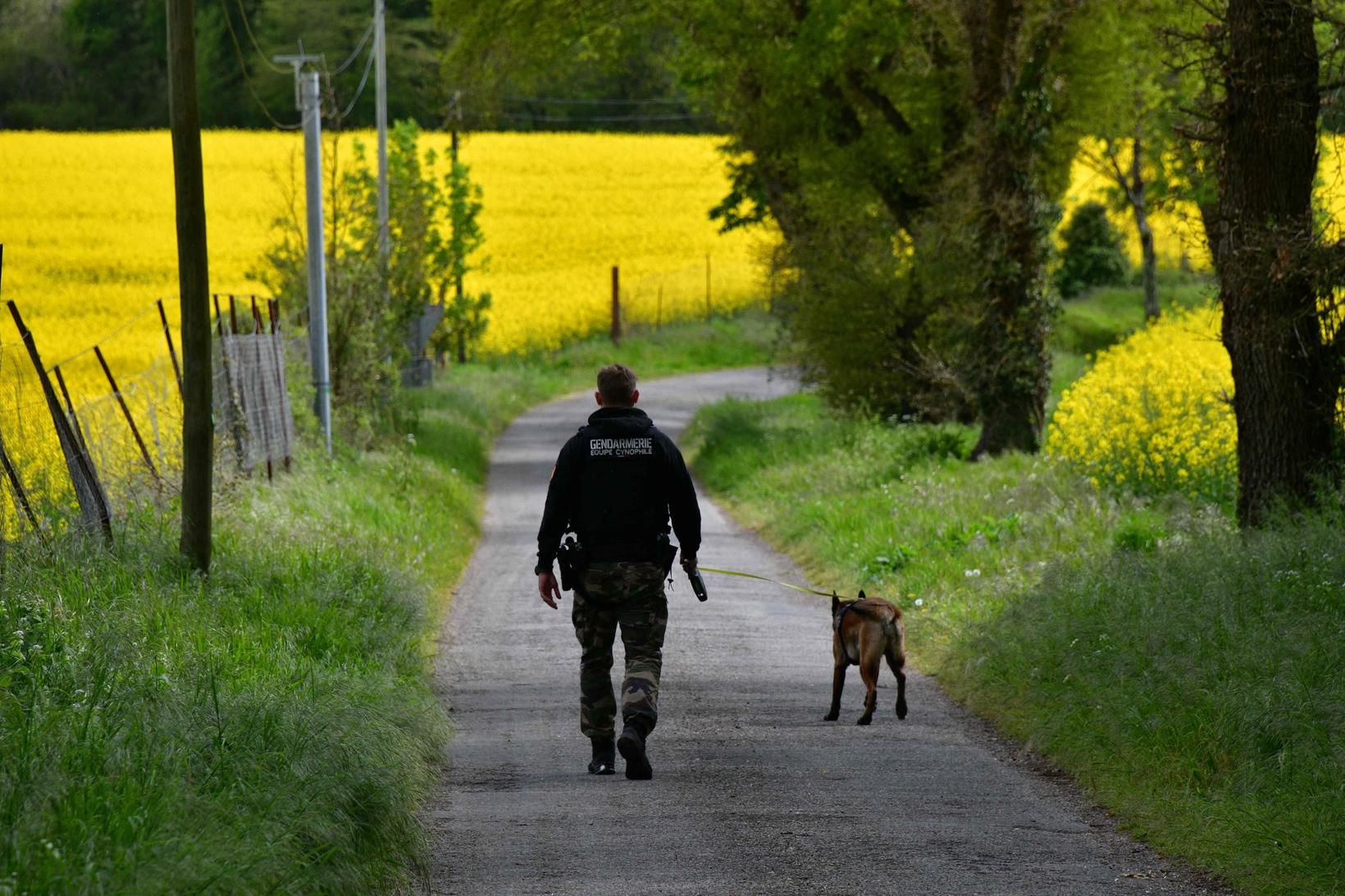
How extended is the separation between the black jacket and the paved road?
1.15 m

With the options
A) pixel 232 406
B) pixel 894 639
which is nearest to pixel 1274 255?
pixel 894 639

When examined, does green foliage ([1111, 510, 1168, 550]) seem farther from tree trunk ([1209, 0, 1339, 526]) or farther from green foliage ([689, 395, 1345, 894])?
tree trunk ([1209, 0, 1339, 526])

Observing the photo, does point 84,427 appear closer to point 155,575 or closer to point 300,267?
point 155,575

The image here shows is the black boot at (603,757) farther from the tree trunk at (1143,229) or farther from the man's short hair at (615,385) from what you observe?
the tree trunk at (1143,229)

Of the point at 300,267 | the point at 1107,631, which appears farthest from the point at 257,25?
the point at 1107,631

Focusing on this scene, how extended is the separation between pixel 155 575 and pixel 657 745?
10.8 feet

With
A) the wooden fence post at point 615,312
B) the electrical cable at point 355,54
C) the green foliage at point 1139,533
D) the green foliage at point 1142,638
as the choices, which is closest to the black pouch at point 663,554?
the green foliage at point 1142,638

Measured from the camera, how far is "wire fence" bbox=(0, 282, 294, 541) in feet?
33.6

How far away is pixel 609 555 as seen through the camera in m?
8.30

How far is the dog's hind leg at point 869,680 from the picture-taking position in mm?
9430

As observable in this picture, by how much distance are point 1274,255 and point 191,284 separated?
23.6ft

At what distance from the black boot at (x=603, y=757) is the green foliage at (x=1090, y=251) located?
44525mm

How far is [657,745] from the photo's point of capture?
891 centimetres

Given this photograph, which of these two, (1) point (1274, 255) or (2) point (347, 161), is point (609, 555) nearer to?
(1) point (1274, 255)
